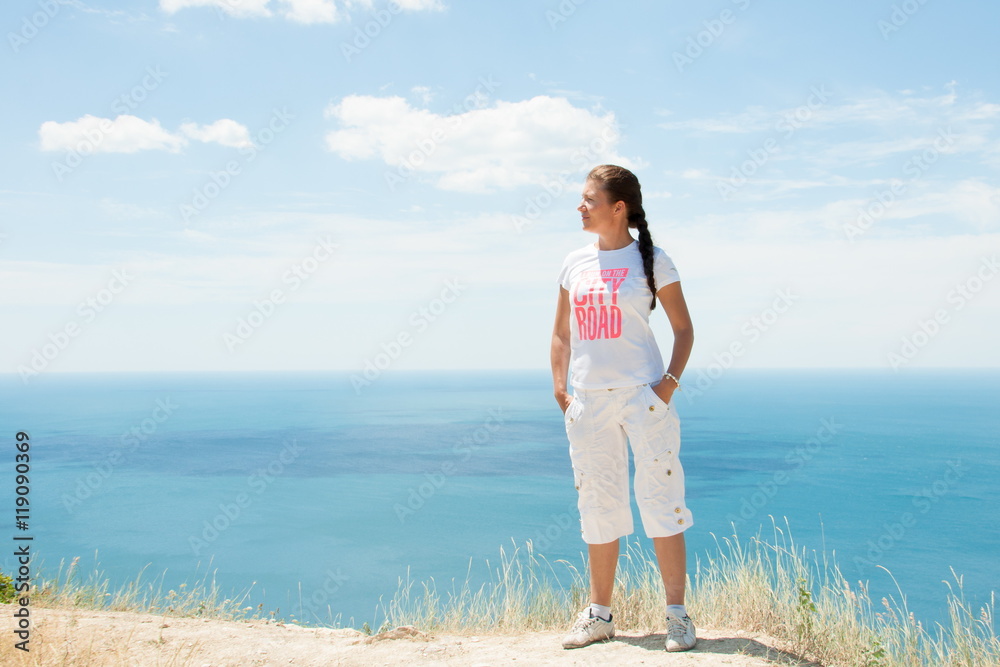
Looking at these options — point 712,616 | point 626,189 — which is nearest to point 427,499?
point 712,616

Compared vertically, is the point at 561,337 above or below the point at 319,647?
above

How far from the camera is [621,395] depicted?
2.55 meters

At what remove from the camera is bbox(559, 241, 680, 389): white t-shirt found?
254 centimetres

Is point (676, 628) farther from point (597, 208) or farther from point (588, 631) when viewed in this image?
point (597, 208)

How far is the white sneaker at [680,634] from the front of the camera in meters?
2.42

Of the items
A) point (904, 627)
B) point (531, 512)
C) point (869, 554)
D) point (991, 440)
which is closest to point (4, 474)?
point (531, 512)

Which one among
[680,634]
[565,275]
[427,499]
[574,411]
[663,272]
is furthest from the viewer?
[427,499]

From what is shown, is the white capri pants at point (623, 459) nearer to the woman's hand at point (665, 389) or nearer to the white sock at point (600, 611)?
the woman's hand at point (665, 389)

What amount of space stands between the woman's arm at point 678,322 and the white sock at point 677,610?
810 mm

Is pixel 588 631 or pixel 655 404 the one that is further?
pixel 588 631

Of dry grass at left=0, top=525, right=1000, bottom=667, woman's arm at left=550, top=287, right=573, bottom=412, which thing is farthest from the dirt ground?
woman's arm at left=550, top=287, right=573, bottom=412

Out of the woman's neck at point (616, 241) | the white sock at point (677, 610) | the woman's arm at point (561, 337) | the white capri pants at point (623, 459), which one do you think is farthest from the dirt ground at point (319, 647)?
the woman's neck at point (616, 241)

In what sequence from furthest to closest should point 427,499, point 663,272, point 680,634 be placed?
Result: point 427,499, point 663,272, point 680,634

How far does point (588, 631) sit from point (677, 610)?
1.23 ft
